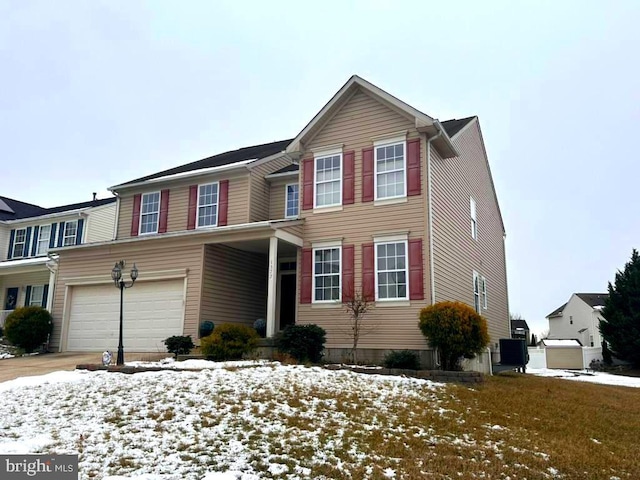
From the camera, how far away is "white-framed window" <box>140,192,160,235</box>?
19.5 meters

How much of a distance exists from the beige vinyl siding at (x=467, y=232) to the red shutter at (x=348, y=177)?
7.64 feet

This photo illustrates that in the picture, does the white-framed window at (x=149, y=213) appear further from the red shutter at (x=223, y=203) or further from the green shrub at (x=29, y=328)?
the green shrub at (x=29, y=328)

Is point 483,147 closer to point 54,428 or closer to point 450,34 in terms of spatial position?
point 450,34

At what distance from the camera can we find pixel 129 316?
1683cm

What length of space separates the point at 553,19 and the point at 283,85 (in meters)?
13.4

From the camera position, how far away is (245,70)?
23.4 meters

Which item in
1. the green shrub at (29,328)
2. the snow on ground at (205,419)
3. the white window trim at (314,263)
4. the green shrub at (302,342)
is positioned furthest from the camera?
the green shrub at (29,328)

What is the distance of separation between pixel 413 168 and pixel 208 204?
7877 mm

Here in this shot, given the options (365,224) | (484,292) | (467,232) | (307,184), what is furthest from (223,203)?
(484,292)

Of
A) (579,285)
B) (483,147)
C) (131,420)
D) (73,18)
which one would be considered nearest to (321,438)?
(131,420)

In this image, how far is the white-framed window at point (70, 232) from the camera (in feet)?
84.9

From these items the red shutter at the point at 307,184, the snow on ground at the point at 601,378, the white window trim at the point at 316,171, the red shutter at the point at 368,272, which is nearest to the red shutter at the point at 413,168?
the red shutter at the point at 368,272

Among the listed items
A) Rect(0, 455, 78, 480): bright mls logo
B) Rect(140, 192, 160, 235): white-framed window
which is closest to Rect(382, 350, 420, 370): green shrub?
Rect(0, 455, 78, 480): bright mls logo

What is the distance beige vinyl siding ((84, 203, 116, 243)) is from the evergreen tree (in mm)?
25627
